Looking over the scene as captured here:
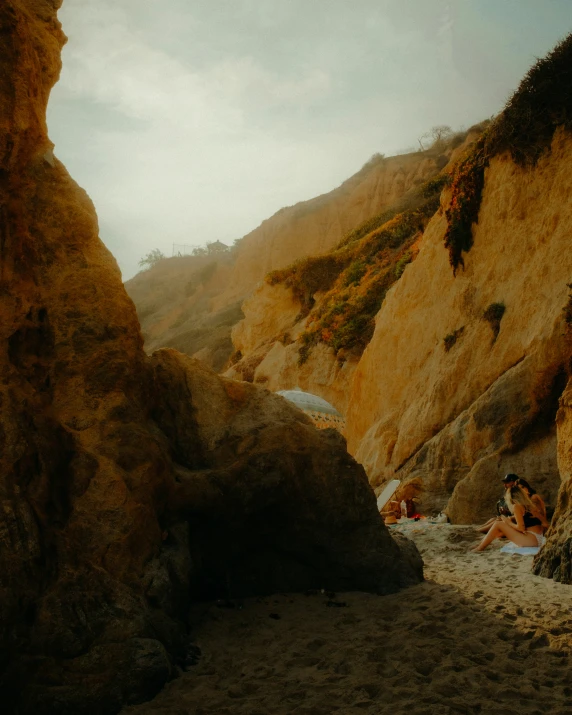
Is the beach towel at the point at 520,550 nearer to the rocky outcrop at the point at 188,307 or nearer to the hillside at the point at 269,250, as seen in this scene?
the rocky outcrop at the point at 188,307

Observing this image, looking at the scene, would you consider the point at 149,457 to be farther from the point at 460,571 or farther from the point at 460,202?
the point at 460,202

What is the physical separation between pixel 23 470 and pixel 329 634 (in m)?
2.90

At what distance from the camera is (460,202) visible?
1552 centimetres

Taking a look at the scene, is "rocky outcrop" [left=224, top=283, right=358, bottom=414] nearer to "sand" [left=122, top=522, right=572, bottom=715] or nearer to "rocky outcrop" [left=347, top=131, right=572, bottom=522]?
"rocky outcrop" [left=347, top=131, right=572, bottom=522]

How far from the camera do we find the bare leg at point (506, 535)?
8.22 meters


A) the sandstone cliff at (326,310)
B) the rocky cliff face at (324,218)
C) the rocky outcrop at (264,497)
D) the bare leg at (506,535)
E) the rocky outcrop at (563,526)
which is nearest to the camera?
the rocky outcrop at (264,497)

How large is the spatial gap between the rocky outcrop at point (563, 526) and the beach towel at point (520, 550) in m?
1.04

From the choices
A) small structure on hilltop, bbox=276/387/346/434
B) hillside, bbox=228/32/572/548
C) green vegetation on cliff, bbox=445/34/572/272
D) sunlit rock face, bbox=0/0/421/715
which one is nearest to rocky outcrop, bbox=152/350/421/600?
sunlit rock face, bbox=0/0/421/715

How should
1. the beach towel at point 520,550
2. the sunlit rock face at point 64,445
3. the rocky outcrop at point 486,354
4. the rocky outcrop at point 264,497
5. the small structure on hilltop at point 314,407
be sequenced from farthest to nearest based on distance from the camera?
the small structure on hilltop at point 314,407, the rocky outcrop at point 486,354, the beach towel at point 520,550, the rocky outcrop at point 264,497, the sunlit rock face at point 64,445

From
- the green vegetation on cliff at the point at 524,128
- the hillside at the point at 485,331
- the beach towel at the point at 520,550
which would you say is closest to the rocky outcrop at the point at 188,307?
the hillside at the point at 485,331

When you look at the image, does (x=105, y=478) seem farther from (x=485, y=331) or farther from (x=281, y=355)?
(x=281, y=355)

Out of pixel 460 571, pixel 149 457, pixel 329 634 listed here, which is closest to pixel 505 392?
pixel 460 571

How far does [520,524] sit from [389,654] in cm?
462

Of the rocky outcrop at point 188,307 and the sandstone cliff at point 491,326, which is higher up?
the rocky outcrop at point 188,307
